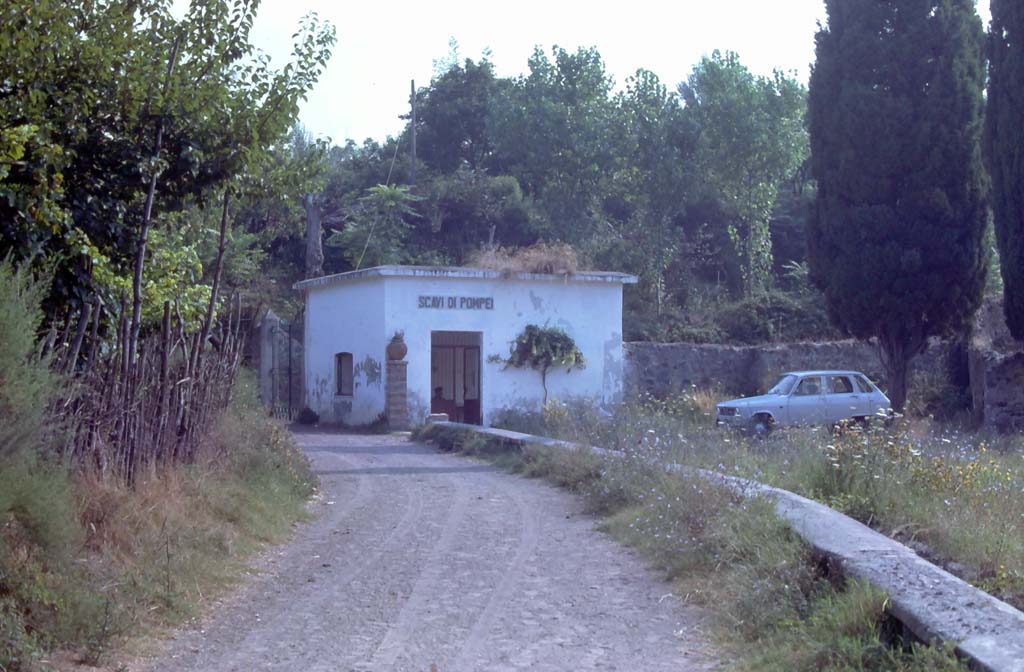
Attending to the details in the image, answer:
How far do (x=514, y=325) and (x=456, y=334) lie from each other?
1878 millimetres

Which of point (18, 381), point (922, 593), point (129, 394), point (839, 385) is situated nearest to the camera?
point (922, 593)

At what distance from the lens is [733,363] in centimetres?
3006

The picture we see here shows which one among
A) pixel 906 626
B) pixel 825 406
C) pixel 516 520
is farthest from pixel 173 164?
pixel 825 406

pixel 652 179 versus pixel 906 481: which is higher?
pixel 652 179

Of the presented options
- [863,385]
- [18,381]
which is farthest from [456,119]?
[18,381]

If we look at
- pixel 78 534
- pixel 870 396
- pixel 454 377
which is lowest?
pixel 78 534

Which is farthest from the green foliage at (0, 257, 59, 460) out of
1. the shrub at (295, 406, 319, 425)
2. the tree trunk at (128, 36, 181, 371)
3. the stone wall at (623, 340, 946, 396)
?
the stone wall at (623, 340, 946, 396)

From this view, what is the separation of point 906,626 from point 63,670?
14.0ft

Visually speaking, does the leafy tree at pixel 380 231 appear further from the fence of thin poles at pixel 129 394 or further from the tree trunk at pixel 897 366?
the fence of thin poles at pixel 129 394

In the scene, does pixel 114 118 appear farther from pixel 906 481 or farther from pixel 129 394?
pixel 906 481

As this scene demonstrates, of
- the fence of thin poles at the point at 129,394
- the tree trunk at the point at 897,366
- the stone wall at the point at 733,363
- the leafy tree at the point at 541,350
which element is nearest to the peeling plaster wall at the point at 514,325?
the leafy tree at the point at 541,350

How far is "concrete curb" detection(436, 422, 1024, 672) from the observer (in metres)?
4.87

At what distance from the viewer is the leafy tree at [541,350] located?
26.0 m

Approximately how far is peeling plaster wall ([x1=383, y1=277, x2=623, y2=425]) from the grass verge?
1420 cm
